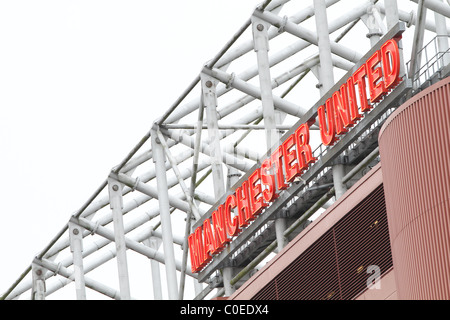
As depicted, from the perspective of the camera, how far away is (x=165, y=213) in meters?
54.1

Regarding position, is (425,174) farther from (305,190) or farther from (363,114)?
(305,190)

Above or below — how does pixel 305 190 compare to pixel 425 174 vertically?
above

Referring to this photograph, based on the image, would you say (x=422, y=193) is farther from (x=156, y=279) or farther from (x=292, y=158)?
(x=156, y=279)

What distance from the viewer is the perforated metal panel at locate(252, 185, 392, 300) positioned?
33.5 m

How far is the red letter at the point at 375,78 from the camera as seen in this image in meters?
38.6

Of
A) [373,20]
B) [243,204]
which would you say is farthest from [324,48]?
[373,20]

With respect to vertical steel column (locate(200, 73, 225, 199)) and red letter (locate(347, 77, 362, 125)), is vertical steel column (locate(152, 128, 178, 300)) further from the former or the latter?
red letter (locate(347, 77, 362, 125))

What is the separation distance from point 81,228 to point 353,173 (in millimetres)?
23230

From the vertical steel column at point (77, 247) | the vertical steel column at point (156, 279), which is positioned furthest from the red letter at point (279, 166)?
the vertical steel column at point (156, 279)

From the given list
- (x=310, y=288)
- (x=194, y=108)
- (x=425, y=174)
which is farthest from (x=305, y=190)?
(x=425, y=174)

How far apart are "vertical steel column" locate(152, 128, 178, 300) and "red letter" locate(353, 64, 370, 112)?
49.5 feet

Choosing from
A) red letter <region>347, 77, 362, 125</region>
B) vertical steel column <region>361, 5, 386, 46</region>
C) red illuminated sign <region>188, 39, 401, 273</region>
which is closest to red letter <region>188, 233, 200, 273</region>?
red illuminated sign <region>188, 39, 401, 273</region>
